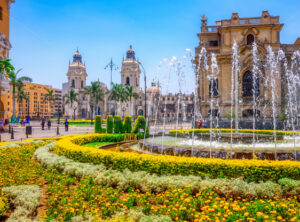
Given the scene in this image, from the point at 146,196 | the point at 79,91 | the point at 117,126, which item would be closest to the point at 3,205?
the point at 146,196

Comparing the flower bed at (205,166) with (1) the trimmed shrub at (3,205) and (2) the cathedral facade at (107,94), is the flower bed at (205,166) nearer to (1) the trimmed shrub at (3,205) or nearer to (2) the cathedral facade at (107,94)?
(1) the trimmed shrub at (3,205)

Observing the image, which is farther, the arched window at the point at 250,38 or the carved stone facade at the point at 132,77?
the carved stone facade at the point at 132,77

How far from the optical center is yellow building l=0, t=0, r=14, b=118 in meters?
27.9

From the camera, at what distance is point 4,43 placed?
29.1m

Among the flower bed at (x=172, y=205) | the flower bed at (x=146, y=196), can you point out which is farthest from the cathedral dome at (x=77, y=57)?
the flower bed at (x=172, y=205)

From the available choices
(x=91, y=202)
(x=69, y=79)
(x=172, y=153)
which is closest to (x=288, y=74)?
(x=172, y=153)

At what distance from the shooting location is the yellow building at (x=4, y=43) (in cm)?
2794

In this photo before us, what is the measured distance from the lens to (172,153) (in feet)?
35.8

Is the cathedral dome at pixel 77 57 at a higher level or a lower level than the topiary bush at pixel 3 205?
higher

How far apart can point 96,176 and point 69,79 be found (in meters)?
90.3

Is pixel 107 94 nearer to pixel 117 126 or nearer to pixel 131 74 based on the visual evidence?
A: pixel 131 74

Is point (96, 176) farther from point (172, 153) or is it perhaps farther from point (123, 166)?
point (172, 153)

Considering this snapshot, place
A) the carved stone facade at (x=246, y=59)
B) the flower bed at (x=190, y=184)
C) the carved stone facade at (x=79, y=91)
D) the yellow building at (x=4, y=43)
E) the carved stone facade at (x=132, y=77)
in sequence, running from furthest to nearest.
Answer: the carved stone facade at (x=132, y=77)
the carved stone facade at (x=79, y=91)
the carved stone facade at (x=246, y=59)
the yellow building at (x=4, y=43)
the flower bed at (x=190, y=184)

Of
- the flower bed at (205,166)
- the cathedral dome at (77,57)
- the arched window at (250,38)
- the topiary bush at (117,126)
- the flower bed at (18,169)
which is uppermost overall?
the cathedral dome at (77,57)
